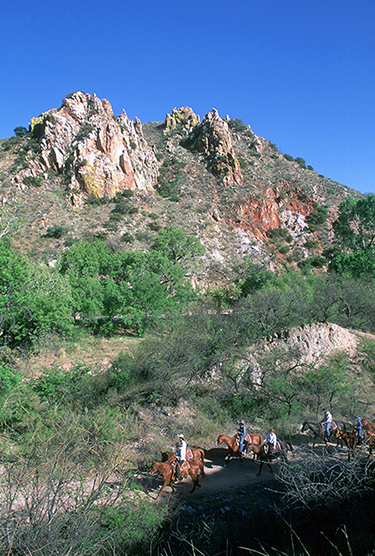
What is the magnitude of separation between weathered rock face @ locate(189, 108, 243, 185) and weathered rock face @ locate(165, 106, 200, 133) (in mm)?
12050

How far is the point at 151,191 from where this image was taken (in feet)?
177

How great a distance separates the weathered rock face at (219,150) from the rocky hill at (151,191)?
0.19 meters

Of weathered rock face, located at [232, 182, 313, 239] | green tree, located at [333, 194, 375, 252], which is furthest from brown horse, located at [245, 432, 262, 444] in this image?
weathered rock face, located at [232, 182, 313, 239]

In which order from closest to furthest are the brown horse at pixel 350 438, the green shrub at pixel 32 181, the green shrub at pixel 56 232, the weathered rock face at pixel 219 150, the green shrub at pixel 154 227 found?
the brown horse at pixel 350 438 < the green shrub at pixel 56 232 < the green shrub at pixel 154 227 < the green shrub at pixel 32 181 < the weathered rock face at pixel 219 150

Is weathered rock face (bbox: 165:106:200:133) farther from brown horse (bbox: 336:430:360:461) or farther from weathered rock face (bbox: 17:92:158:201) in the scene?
brown horse (bbox: 336:430:360:461)

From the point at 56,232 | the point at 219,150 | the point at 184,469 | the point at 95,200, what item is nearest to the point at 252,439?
the point at 184,469

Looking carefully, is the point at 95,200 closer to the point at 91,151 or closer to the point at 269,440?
the point at 91,151

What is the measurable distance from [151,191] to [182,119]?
102 ft

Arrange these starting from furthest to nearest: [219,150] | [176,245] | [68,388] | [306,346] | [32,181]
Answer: [219,150]
[32,181]
[176,245]
[306,346]
[68,388]

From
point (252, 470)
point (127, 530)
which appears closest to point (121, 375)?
point (252, 470)

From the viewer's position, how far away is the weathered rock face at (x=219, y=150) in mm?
58250

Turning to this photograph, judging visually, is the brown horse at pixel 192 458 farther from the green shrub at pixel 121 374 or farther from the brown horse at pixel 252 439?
the green shrub at pixel 121 374

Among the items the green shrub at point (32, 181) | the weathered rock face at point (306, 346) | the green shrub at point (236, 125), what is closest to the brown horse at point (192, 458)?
the weathered rock face at point (306, 346)

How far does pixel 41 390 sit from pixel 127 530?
8.00 metres
